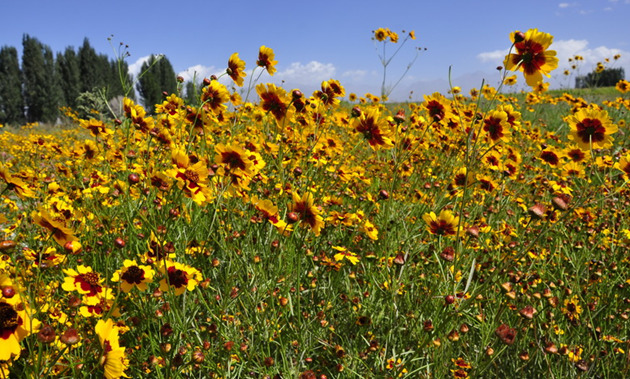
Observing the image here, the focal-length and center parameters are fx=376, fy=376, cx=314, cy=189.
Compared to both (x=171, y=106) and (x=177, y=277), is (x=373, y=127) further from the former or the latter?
(x=171, y=106)

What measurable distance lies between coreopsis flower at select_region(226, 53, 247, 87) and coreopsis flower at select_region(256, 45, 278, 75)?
0.09m

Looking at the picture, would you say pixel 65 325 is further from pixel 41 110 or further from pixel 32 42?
pixel 32 42

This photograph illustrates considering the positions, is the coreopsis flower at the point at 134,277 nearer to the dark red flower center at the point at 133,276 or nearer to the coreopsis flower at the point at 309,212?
the dark red flower center at the point at 133,276

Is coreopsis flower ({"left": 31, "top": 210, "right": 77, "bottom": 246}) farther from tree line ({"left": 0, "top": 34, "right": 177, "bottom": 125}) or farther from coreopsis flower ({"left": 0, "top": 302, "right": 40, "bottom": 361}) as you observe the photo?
tree line ({"left": 0, "top": 34, "right": 177, "bottom": 125})

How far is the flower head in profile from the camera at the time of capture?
3.54ft

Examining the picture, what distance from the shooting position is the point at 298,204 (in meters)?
1.22

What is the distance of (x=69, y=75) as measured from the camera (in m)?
25.5

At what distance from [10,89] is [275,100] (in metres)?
29.3

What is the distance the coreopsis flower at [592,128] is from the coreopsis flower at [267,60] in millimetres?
1345

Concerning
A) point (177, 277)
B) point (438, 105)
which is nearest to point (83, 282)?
point (177, 277)

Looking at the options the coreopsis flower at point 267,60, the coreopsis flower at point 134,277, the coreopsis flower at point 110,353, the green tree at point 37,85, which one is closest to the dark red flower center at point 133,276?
the coreopsis flower at point 134,277

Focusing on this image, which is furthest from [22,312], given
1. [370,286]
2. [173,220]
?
[370,286]

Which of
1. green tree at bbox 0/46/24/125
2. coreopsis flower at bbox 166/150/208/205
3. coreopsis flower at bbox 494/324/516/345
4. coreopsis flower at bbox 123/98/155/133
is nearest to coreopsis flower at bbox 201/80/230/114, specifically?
coreopsis flower at bbox 123/98/155/133

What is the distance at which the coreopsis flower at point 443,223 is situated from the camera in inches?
52.2
